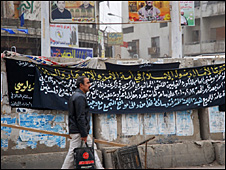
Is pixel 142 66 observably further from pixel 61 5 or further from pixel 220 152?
pixel 61 5

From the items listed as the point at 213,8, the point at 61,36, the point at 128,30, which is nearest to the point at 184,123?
the point at 61,36

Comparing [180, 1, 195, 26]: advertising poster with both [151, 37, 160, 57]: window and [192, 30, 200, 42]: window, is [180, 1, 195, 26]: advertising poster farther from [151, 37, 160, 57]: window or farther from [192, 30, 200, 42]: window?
[151, 37, 160, 57]: window

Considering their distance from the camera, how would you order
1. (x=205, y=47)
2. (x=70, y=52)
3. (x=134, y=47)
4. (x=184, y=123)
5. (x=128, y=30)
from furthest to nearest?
(x=128, y=30)
(x=134, y=47)
(x=205, y=47)
(x=70, y=52)
(x=184, y=123)

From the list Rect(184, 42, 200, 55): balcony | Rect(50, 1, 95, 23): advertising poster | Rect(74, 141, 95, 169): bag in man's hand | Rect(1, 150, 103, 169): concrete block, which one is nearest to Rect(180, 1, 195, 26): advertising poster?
Rect(50, 1, 95, 23): advertising poster

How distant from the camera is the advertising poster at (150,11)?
11.3 metres

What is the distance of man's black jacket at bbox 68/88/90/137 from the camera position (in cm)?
578

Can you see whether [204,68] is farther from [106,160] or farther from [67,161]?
[67,161]

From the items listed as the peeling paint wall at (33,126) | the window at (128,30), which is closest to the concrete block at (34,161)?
the peeling paint wall at (33,126)

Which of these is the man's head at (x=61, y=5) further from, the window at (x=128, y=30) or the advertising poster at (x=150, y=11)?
the window at (x=128, y=30)

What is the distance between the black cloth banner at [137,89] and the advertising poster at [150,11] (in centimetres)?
322

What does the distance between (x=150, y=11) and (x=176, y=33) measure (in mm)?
1256

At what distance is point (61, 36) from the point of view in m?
19.8

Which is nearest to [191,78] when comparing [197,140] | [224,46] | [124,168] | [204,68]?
[204,68]

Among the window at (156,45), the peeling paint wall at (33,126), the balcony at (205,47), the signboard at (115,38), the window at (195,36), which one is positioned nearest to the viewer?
the peeling paint wall at (33,126)
